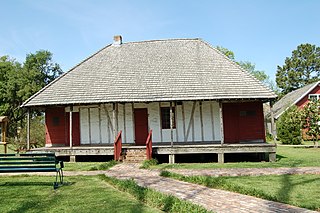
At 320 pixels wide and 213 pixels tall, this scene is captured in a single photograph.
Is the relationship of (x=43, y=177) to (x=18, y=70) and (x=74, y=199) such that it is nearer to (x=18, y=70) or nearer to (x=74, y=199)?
(x=74, y=199)

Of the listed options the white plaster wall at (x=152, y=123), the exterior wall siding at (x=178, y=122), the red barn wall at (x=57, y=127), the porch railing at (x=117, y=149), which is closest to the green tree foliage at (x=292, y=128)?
the exterior wall siding at (x=178, y=122)

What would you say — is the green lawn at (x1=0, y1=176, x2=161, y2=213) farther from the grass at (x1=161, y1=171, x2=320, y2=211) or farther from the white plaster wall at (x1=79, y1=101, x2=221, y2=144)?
the white plaster wall at (x1=79, y1=101, x2=221, y2=144)

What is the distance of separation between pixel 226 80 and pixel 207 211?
11.5m

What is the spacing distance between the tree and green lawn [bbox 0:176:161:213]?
5622 cm

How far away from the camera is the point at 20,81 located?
4100 cm

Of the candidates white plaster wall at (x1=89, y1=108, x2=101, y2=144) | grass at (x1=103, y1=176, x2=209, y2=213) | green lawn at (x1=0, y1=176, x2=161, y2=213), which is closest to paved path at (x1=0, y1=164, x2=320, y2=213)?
grass at (x1=103, y1=176, x2=209, y2=213)

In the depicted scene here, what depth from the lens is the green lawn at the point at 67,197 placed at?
6.05 meters

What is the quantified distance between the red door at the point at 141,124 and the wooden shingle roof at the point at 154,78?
1643 mm

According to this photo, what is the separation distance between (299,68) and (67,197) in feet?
199

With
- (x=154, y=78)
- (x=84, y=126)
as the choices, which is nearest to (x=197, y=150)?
(x=154, y=78)

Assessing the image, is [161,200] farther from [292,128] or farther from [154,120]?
[292,128]

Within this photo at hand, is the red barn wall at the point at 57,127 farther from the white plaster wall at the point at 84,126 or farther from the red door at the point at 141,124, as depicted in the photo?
the red door at the point at 141,124

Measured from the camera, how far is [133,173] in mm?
10844

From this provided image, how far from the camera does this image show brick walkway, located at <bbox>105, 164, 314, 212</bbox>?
229 inches
